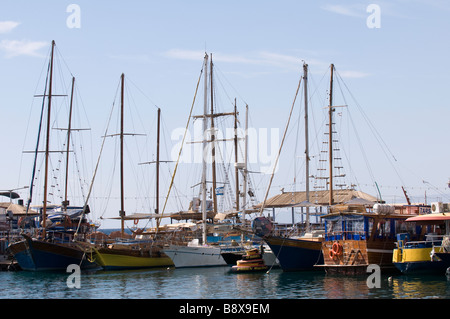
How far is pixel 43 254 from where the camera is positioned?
5369cm

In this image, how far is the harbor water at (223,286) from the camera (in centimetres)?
3372

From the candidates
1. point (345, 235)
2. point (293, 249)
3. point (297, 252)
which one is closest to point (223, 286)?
point (293, 249)

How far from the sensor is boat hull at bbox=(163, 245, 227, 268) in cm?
5406

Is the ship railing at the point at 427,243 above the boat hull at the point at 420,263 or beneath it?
above

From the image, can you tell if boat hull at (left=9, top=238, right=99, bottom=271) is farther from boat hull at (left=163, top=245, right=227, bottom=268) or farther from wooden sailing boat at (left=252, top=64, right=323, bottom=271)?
wooden sailing boat at (left=252, top=64, right=323, bottom=271)

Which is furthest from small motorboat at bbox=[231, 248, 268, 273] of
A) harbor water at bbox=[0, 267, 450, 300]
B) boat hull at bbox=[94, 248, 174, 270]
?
boat hull at bbox=[94, 248, 174, 270]

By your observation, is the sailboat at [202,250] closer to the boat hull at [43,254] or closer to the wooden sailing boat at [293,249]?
the boat hull at [43,254]

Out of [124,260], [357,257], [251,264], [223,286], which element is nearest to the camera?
[223,286]

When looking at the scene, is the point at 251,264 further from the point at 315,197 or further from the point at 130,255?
the point at 315,197

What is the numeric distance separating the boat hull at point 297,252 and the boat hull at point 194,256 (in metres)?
10.3

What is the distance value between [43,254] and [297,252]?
70.9 ft

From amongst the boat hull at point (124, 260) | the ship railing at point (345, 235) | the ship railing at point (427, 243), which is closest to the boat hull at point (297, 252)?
the ship railing at point (345, 235)
